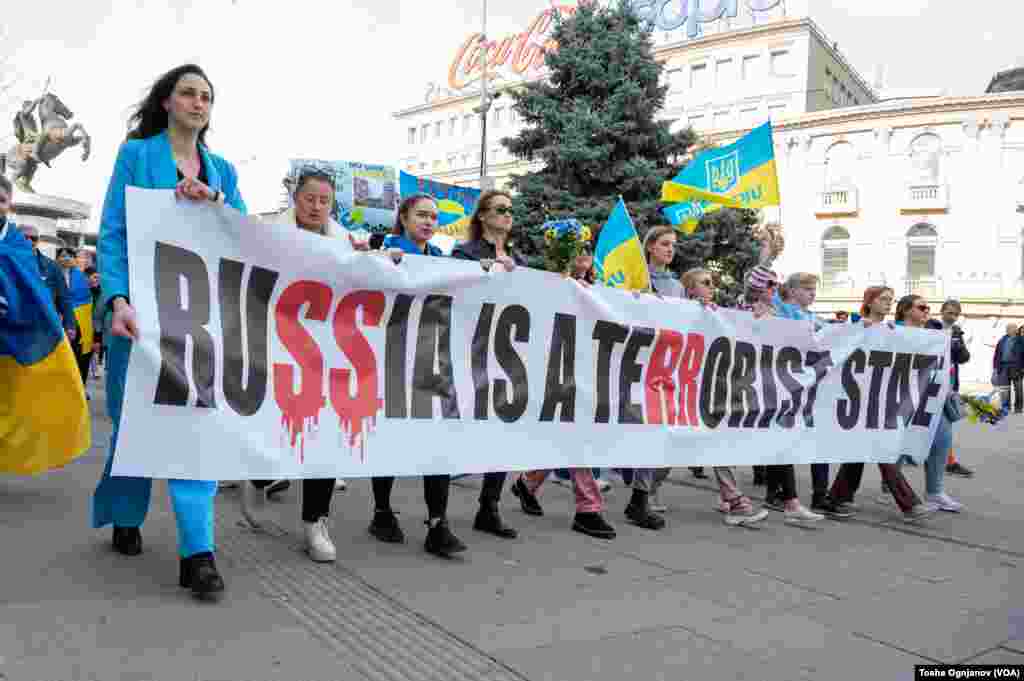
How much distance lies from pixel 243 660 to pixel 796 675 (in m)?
1.85

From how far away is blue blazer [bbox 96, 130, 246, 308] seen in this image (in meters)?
3.41

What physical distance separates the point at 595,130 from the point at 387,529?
13908 mm

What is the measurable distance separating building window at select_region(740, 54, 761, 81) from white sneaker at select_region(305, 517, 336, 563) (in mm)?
61502

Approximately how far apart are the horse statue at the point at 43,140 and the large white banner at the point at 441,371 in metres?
47.6

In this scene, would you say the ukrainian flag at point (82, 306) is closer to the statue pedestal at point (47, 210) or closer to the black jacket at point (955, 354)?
the black jacket at point (955, 354)

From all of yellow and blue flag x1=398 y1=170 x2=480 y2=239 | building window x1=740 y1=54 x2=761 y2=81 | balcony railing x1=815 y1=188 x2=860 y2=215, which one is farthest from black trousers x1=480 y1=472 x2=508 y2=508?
building window x1=740 y1=54 x2=761 y2=81

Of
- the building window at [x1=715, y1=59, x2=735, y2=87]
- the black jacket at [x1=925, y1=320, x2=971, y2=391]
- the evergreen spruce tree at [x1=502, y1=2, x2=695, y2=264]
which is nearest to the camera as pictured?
the black jacket at [x1=925, y1=320, x2=971, y2=391]

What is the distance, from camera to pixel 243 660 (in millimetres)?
2727

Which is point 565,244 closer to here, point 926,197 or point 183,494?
point 183,494

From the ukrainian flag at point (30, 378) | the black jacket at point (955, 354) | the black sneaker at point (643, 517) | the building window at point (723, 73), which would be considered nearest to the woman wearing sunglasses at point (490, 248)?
the black sneaker at point (643, 517)

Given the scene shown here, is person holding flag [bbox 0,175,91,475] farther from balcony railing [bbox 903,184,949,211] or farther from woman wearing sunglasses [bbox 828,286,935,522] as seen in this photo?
balcony railing [bbox 903,184,949,211]

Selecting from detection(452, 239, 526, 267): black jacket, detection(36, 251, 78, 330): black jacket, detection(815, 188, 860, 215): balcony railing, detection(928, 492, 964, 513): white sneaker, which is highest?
detection(815, 188, 860, 215): balcony railing

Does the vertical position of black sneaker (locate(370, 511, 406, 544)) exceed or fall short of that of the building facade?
it falls short

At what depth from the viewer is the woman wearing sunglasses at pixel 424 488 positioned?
428cm
